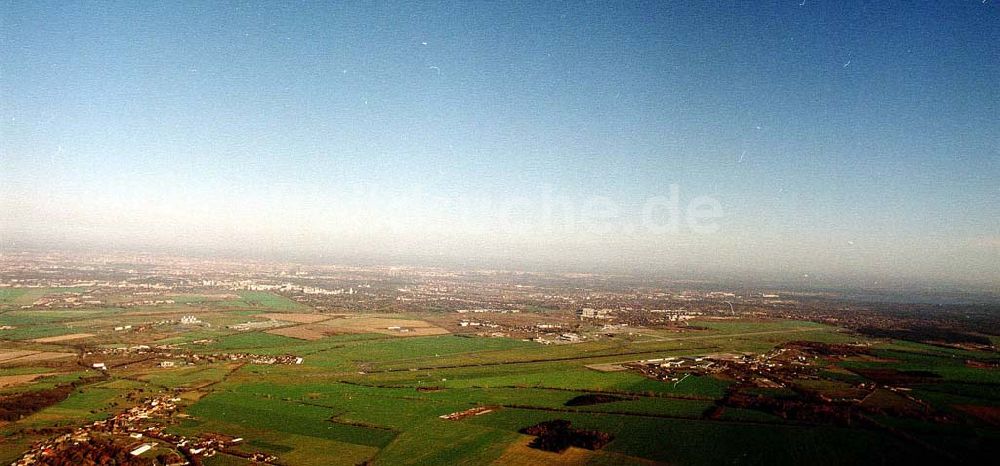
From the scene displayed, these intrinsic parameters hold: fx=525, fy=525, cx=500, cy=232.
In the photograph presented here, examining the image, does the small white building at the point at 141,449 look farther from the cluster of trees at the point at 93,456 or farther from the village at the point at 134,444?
the cluster of trees at the point at 93,456

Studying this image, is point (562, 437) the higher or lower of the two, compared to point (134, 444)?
higher

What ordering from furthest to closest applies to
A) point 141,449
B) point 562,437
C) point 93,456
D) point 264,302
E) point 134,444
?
point 264,302
point 562,437
point 134,444
point 141,449
point 93,456

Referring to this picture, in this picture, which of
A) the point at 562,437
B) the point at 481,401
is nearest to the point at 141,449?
the point at 481,401

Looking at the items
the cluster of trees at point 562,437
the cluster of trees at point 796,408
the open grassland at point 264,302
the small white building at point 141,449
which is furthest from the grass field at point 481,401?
the open grassland at point 264,302

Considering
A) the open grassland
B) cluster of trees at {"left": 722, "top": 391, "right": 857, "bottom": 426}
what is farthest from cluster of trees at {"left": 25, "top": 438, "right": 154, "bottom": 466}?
the open grassland

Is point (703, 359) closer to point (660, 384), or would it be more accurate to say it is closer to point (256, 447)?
point (660, 384)

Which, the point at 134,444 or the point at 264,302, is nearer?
the point at 134,444

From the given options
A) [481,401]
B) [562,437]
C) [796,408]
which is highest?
[796,408]

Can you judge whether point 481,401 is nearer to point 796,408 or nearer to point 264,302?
point 796,408

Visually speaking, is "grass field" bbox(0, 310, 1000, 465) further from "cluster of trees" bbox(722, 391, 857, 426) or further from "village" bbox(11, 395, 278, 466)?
"cluster of trees" bbox(722, 391, 857, 426)
